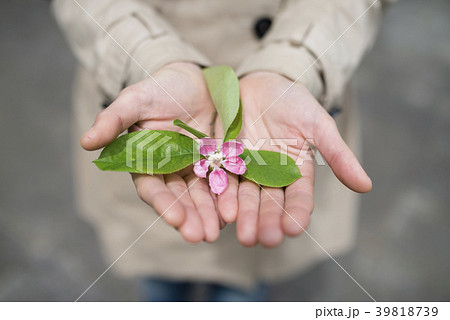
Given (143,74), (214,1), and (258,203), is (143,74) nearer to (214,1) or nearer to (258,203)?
(214,1)

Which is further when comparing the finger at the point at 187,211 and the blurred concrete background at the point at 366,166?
the blurred concrete background at the point at 366,166

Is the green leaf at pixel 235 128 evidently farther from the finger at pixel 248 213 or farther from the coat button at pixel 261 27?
the coat button at pixel 261 27

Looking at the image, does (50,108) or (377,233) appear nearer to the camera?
(377,233)

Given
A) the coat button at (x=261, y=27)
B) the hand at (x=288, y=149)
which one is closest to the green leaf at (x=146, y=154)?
the hand at (x=288, y=149)

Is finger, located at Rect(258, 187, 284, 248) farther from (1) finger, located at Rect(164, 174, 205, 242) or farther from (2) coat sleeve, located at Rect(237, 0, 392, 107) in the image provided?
(2) coat sleeve, located at Rect(237, 0, 392, 107)
